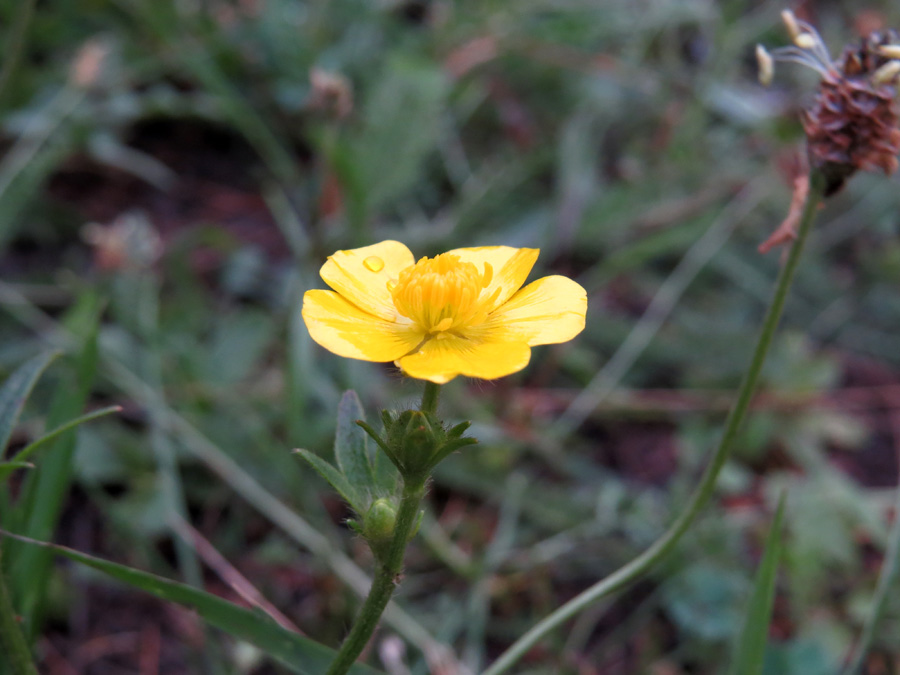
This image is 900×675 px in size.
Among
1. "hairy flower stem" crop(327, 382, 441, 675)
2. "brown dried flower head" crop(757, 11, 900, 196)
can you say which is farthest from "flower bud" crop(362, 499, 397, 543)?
"brown dried flower head" crop(757, 11, 900, 196)

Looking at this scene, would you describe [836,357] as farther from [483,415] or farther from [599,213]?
[483,415]

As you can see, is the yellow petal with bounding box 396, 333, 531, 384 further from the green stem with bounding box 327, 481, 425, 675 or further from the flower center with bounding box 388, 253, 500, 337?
the green stem with bounding box 327, 481, 425, 675

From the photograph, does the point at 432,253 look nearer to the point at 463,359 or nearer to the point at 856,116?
the point at 856,116

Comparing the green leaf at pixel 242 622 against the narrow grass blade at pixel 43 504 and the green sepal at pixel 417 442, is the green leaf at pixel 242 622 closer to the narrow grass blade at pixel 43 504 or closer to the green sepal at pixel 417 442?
the narrow grass blade at pixel 43 504

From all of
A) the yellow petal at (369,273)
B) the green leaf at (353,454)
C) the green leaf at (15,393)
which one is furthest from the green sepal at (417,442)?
the green leaf at (15,393)

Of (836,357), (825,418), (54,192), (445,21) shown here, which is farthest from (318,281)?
(836,357)
